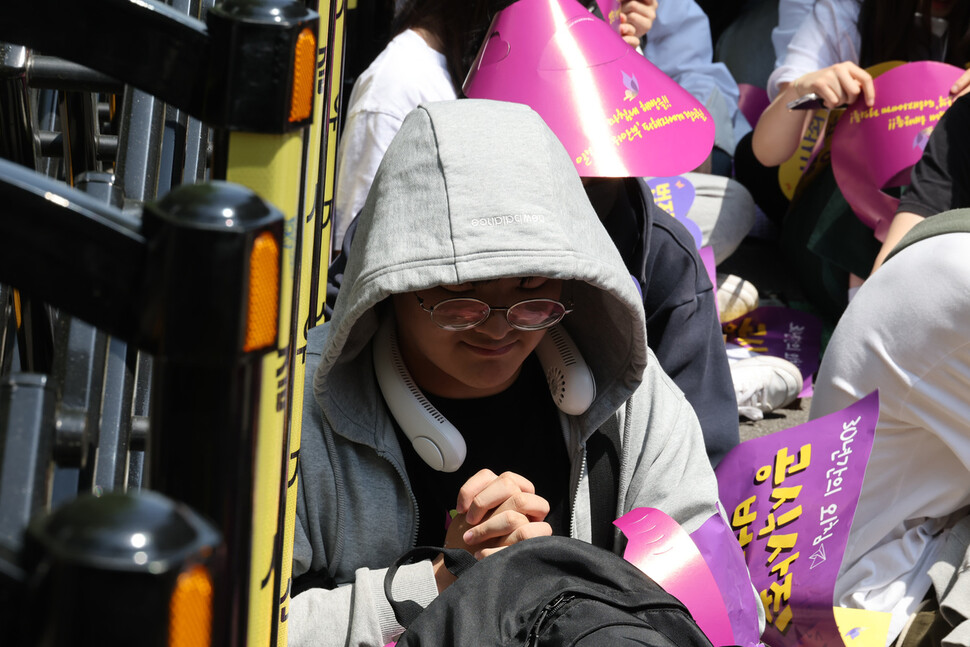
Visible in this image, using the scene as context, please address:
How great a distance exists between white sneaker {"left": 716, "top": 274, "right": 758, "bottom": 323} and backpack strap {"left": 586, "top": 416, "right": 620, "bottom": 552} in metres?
2.14

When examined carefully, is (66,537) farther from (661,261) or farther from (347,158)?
(347,158)

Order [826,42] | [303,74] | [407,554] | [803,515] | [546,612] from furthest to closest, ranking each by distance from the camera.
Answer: [826,42], [803,515], [407,554], [546,612], [303,74]

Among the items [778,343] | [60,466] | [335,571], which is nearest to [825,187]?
[778,343]

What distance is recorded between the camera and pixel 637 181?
2.30 m

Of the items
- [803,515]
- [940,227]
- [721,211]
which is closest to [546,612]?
[803,515]

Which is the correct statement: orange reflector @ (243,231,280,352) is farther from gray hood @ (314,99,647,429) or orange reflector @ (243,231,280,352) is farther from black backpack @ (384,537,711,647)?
gray hood @ (314,99,647,429)

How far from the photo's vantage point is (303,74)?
23.6 inches

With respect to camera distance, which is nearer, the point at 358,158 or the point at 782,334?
the point at 358,158

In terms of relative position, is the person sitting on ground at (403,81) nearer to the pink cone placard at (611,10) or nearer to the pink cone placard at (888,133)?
the pink cone placard at (611,10)

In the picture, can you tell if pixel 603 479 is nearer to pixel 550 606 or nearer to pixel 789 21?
pixel 550 606

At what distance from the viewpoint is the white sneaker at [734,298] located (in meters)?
3.79

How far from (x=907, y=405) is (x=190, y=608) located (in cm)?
185

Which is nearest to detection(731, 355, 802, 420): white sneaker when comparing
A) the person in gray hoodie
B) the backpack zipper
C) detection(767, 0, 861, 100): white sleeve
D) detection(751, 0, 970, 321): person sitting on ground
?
detection(751, 0, 970, 321): person sitting on ground

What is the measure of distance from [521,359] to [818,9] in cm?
266
